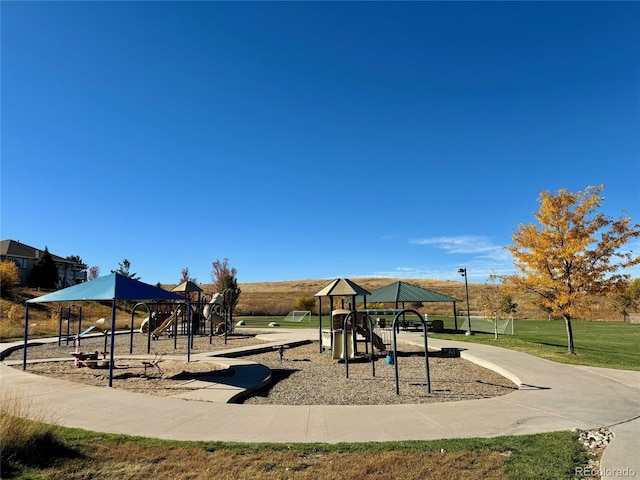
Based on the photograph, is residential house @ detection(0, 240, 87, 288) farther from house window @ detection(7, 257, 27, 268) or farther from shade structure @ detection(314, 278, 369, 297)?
shade structure @ detection(314, 278, 369, 297)

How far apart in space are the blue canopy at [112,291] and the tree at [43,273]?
48.2 m

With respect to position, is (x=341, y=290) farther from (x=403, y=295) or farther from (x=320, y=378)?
(x=403, y=295)

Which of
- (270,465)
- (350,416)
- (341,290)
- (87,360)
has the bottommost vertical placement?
(350,416)

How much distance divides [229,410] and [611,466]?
5.85 meters

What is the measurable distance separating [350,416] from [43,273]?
189 feet

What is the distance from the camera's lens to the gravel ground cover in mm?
9250

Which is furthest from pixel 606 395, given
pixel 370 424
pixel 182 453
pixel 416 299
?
pixel 416 299

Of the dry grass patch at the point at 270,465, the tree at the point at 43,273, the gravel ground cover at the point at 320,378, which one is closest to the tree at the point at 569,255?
the gravel ground cover at the point at 320,378

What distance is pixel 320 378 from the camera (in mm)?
11789

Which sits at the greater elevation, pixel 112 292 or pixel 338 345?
pixel 112 292

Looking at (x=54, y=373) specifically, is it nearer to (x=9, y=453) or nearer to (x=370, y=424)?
(x=9, y=453)

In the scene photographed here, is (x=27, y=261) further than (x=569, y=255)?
Yes

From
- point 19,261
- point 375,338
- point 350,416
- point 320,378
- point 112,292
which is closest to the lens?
point 350,416

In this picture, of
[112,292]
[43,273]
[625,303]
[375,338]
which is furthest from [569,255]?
[43,273]
